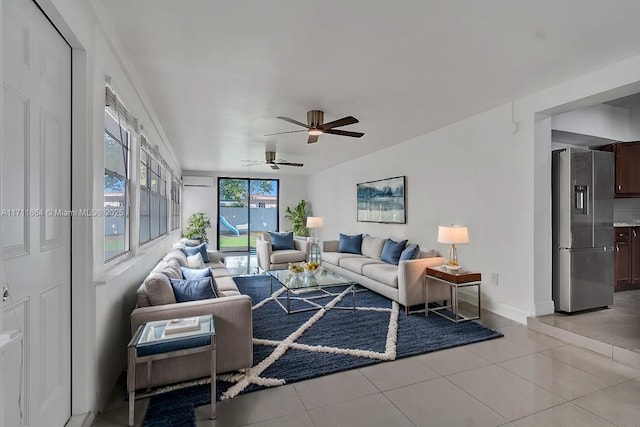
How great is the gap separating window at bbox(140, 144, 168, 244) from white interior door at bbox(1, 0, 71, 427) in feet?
6.50

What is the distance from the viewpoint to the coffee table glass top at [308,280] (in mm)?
3945

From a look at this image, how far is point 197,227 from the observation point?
349 inches

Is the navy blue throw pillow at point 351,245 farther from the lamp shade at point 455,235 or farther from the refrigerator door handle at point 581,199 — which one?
the refrigerator door handle at point 581,199

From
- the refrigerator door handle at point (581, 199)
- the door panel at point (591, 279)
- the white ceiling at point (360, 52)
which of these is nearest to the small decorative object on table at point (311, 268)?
the white ceiling at point (360, 52)

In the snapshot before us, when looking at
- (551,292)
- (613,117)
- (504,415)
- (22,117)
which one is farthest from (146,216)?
(613,117)

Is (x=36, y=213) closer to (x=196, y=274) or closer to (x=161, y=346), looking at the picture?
(x=161, y=346)

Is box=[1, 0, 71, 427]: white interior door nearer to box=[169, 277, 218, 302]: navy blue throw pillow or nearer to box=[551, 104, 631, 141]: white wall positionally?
box=[169, 277, 218, 302]: navy blue throw pillow

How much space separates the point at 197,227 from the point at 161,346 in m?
7.40

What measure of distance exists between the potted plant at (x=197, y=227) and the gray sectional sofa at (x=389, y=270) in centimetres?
441

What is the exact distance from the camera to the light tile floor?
6.39 feet

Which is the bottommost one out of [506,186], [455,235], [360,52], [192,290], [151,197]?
[192,290]

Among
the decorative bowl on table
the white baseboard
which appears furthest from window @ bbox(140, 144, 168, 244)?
the white baseboard

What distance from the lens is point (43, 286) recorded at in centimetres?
156

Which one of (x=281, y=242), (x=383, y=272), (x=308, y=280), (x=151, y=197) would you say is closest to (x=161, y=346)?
(x=308, y=280)
